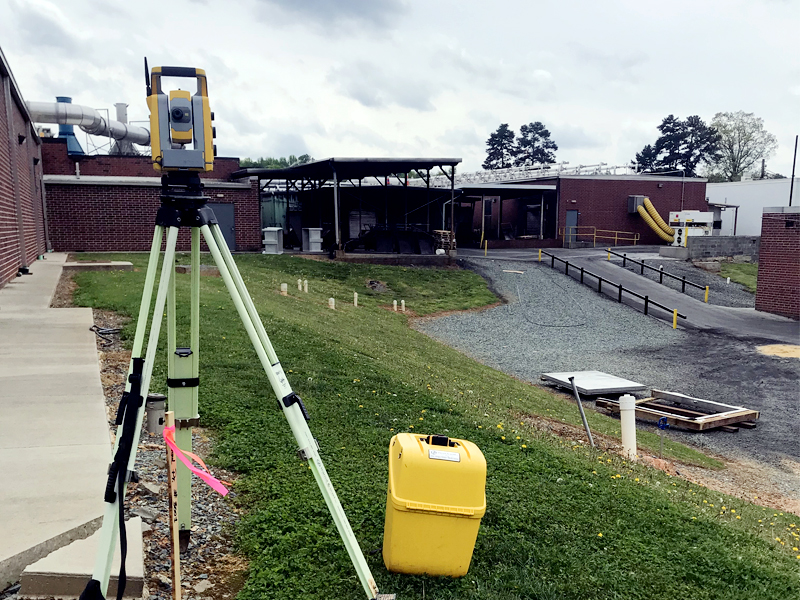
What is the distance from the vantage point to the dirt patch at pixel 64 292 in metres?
12.1

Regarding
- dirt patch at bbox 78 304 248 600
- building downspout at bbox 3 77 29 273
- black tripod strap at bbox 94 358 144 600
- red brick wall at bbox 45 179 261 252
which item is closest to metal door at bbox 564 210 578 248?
red brick wall at bbox 45 179 261 252

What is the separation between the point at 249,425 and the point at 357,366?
3.17 m

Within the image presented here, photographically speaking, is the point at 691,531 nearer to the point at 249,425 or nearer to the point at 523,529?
the point at 523,529

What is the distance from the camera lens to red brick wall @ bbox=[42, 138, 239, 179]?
3065 cm

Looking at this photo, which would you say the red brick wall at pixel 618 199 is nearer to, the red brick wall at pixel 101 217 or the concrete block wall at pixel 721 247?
the concrete block wall at pixel 721 247

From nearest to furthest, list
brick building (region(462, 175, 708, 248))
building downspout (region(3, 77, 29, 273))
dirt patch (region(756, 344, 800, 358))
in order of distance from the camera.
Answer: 1. building downspout (region(3, 77, 29, 273))
2. dirt patch (region(756, 344, 800, 358))
3. brick building (region(462, 175, 708, 248))

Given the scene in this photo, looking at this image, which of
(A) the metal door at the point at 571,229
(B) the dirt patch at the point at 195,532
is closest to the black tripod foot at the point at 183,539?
(B) the dirt patch at the point at 195,532

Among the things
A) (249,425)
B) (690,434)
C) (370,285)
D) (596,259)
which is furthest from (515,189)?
(249,425)

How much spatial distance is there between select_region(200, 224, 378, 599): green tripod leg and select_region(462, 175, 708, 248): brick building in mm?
37133

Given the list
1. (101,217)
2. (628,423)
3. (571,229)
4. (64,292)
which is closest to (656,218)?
(571,229)

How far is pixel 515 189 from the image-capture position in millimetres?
40406

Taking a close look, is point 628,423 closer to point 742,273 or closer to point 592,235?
point 742,273

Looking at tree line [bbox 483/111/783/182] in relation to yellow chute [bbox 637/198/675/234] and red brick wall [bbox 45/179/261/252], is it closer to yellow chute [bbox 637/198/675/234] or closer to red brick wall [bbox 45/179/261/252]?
yellow chute [bbox 637/198/675/234]

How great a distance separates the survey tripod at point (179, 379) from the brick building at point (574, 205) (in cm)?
3702
